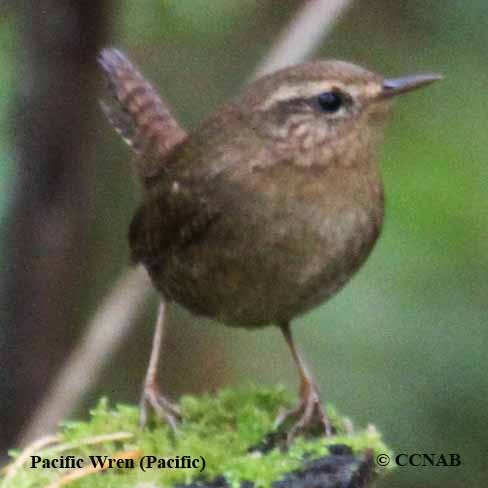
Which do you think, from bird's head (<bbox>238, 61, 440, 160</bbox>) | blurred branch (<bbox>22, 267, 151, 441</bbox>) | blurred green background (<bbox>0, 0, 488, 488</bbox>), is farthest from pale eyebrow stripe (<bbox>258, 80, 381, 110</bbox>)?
blurred branch (<bbox>22, 267, 151, 441</bbox>)

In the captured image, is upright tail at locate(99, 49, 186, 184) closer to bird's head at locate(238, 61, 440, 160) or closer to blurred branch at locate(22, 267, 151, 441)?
blurred branch at locate(22, 267, 151, 441)

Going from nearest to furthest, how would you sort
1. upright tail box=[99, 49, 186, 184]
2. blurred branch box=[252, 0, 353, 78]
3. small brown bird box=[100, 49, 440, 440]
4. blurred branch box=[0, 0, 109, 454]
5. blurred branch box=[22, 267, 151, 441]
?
1. small brown bird box=[100, 49, 440, 440]
2. blurred branch box=[252, 0, 353, 78]
3. blurred branch box=[22, 267, 151, 441]
4. upright tail box=[99, 49, 186, 184]
5. blurred branch box=[0, 0, 109, 454]

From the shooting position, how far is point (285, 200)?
3.63 meters

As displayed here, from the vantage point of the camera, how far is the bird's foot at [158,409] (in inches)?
138

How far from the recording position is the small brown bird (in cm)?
363

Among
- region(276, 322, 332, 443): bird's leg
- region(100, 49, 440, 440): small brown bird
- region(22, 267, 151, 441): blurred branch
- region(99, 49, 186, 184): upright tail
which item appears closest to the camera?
region(276, 322, 332, 443): bird's leg

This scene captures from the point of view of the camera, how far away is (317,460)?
3.03 m

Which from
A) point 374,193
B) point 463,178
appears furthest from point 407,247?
point 374,193

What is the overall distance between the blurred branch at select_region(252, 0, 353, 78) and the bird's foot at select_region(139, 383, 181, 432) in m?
1.25

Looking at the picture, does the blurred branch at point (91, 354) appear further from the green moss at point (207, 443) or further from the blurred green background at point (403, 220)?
the green moss at point (207, 443)

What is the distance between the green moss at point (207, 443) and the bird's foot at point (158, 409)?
0.07ft

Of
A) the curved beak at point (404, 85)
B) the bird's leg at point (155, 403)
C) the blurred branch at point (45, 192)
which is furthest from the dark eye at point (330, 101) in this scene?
the blurred branch at point (45, 192)

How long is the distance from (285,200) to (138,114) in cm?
125

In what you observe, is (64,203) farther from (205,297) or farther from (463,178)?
(463,178)
